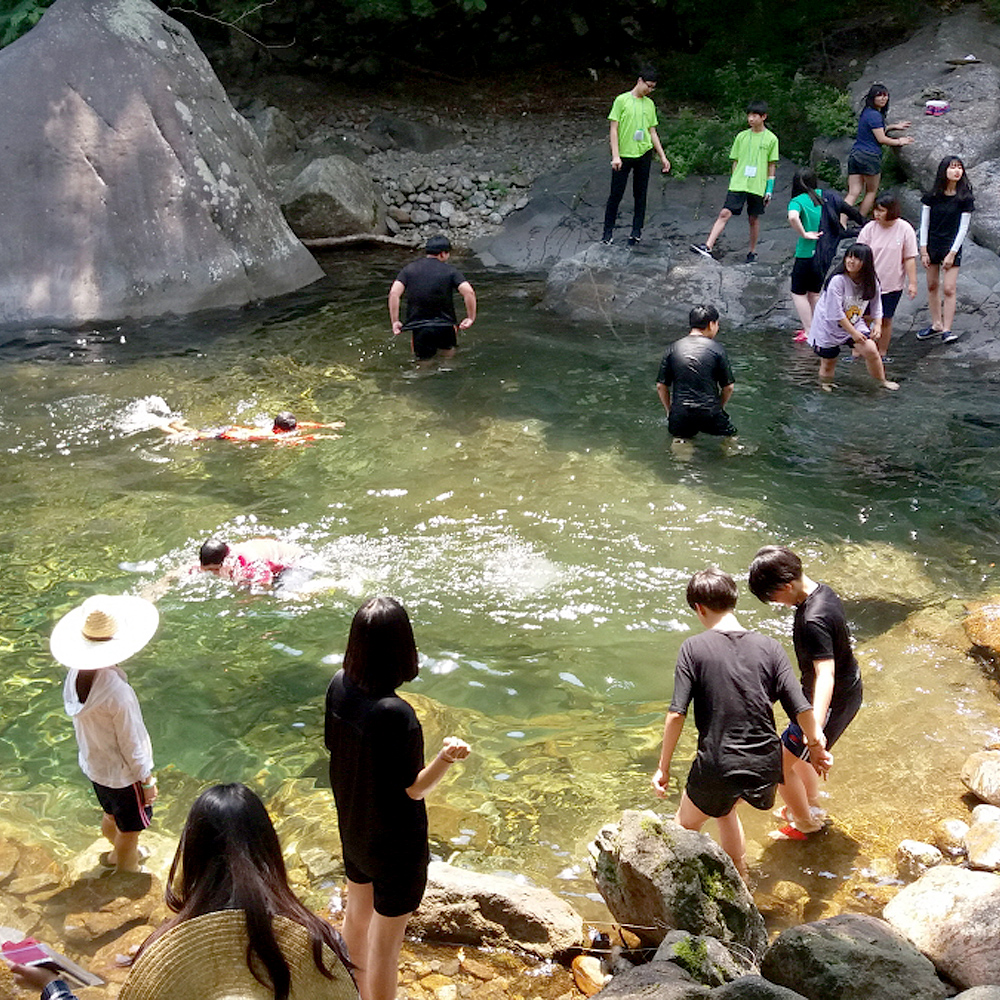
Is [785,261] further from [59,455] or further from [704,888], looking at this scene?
[704,888]

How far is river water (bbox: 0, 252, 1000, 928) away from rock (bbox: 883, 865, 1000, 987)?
19.8 inches

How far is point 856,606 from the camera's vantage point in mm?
7246

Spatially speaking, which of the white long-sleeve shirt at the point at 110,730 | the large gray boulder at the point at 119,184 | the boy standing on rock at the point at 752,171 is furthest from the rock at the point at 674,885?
the large gray boulder at the point at 119,184

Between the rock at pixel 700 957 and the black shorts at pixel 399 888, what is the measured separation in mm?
958

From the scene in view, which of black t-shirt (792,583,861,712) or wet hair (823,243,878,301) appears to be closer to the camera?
black t-shirt (792,583,861,712)

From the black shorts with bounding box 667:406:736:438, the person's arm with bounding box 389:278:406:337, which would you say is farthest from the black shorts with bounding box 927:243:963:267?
the person's arm with bounding box 389:278:406:337

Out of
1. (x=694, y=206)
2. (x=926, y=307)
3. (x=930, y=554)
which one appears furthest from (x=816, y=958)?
(x=694, y=206)

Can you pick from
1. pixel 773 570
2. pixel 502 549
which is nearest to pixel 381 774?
pixel 773 570

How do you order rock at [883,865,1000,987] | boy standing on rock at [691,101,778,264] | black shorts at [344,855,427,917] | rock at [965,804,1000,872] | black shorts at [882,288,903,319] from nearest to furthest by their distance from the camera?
black shorts at [344,855,427,917] < rock at [883,865,1000,987] < rock at [965,804,1000,872] < black shorts at [882,288,903,319] < boy standing on rock at [691,101,778,264]

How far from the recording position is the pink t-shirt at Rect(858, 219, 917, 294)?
10508 millimetres

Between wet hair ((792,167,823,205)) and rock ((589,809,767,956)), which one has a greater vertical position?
wet hair ((792,167,823,205))

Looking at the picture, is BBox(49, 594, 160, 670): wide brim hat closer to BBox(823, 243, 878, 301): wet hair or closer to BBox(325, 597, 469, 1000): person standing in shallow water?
BBox(325, 597, 469, 1000): person standing in shallow water

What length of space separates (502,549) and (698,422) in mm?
2296

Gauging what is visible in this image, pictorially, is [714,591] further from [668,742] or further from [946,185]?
[946,185]
